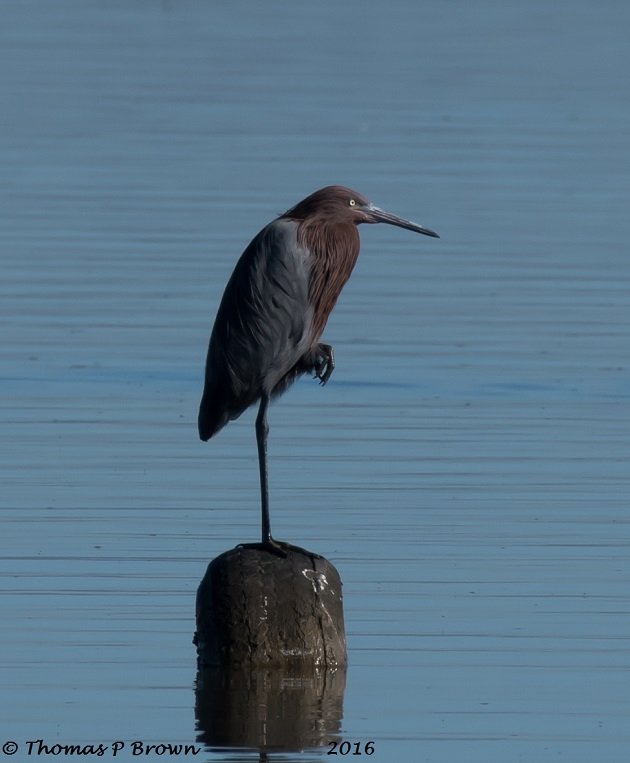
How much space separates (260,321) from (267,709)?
1.56 m

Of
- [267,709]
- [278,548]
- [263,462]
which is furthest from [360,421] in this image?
[267,709]

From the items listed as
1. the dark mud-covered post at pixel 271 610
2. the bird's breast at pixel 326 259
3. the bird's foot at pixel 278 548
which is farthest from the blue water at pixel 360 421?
the bird's breast at pixel 326 259

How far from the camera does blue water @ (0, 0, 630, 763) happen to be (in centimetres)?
879

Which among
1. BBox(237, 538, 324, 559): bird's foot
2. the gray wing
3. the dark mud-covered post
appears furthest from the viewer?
the gray wing

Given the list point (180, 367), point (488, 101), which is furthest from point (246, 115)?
point (180, 367)

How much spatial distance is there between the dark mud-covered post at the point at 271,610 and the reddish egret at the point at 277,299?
419 millimetres

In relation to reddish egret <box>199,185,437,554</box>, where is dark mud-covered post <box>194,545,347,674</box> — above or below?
below

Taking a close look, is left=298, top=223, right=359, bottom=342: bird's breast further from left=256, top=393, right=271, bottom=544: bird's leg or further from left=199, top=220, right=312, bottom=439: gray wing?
left=256, top=393, right=271, bottom=544: bird's leg

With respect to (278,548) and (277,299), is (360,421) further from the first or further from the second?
(278,548)

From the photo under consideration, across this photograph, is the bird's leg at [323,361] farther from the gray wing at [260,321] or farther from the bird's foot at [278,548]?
the bird's foot at [278,548]

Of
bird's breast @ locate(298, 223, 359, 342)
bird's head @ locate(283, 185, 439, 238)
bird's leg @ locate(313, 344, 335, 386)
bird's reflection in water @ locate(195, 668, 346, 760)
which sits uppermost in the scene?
bird's head @ locate(283, 185, 439, 238)

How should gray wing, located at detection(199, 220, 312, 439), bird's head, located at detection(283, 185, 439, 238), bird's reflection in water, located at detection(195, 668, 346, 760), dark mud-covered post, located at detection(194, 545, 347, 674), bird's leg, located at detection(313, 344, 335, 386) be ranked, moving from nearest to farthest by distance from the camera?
bird's reflection in water, located at detection(195, 668, 346, 760) < dark mud-covered post, located at detection(194, 545, 347, 674) < gray wing, located at detection(199, 220, 312, 439) < bird's head, located at detection(283, 185, 439, 238) < bird's leg, located at detection(313, 344, 335, 386)

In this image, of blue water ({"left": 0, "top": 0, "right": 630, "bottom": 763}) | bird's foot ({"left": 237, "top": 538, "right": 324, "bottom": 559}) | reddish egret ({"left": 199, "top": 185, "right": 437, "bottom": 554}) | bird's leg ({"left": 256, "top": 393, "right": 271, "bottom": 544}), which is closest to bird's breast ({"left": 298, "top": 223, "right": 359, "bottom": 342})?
reddish egret ({"left": 199, "top": 185, "right": 437, "bottom": 554})

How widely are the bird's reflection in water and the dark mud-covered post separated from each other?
0.21 feet
